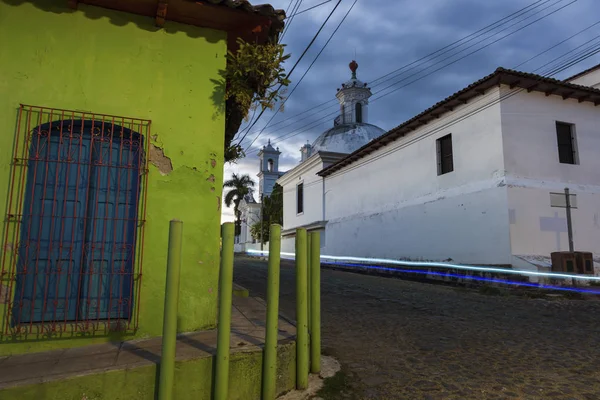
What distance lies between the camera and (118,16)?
13.0 ft

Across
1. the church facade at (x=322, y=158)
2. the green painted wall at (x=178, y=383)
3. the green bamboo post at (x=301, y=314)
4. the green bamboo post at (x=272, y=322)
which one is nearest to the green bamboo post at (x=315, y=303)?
the green bamboo post at (x=301, y=314)

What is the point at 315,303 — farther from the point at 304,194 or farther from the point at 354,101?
the point at 354,101

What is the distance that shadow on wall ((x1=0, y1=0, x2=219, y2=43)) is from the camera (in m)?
3.73

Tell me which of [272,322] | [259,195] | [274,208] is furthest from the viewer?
[259,195]

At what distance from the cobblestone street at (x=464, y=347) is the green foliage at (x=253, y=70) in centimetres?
293

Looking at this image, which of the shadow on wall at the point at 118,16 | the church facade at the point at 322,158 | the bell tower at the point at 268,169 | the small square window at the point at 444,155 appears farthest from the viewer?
the bell tower at the point at 268,169

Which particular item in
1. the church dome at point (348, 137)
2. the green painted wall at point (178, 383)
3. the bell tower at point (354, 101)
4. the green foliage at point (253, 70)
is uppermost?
the bell tower at point (354, 101)

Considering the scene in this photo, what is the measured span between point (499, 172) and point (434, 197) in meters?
2.83

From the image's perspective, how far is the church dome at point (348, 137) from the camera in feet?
85.8

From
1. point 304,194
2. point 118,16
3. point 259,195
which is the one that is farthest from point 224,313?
point 259,195

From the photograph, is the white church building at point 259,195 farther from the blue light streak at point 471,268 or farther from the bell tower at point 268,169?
the blue light streak at point 471,268

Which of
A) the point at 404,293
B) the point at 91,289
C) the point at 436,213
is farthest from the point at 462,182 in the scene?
the point at 91,289

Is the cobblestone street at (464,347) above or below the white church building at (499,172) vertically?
below

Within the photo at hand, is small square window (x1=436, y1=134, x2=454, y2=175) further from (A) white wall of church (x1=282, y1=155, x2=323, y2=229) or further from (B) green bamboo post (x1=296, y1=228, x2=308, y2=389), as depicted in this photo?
(B) green bamboo post (x1=296, y1=228, x2=308, y2=389)
